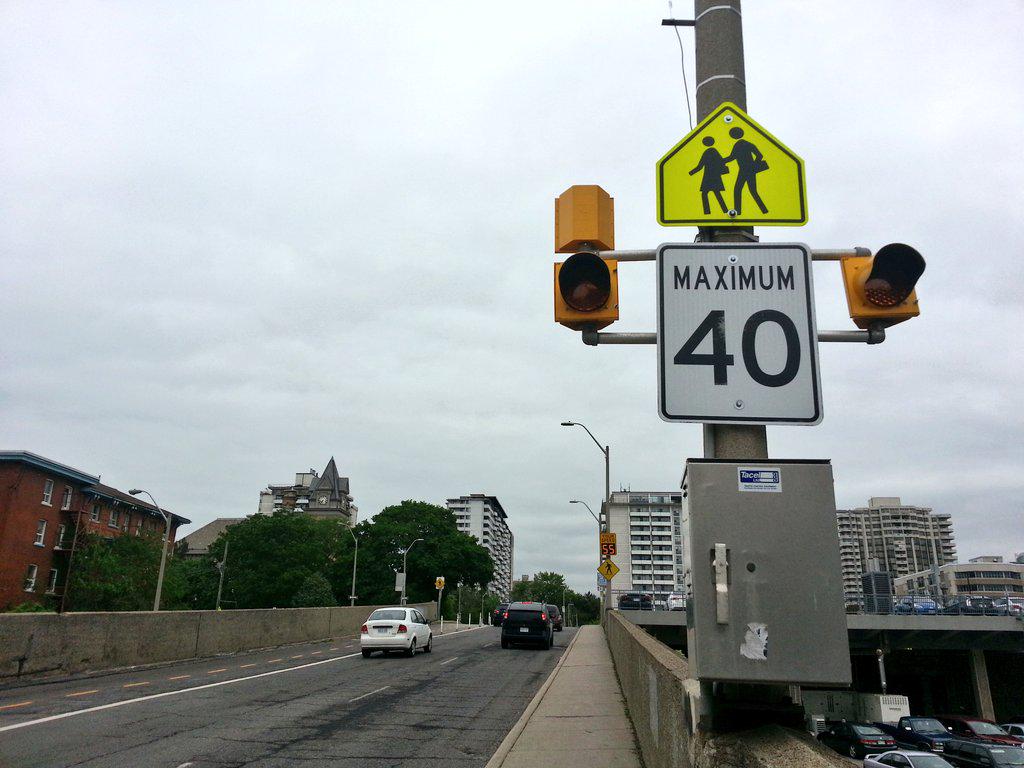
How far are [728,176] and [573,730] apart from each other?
28.1 feet

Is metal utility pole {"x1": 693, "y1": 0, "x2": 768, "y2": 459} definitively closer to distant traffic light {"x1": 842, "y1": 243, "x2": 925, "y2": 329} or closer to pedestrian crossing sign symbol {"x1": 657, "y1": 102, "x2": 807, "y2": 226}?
pedestrian crossing sign symbol {"x1": 657, "y1": 102, "x2": 807, "y2": 226}

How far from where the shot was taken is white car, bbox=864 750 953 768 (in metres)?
20.8

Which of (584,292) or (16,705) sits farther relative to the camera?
(16,705)

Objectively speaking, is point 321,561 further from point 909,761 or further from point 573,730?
point 573,730

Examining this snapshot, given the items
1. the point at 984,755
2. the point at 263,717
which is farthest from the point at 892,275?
the point at 984,755

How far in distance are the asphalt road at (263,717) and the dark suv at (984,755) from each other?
713 inches

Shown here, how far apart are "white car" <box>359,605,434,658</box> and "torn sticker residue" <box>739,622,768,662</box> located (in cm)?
2057

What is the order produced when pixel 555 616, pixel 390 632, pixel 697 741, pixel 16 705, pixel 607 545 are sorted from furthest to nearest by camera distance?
pixel 555 616, pixel 607 545, pixel 390 632, pixel 16 705, pixel 697 741

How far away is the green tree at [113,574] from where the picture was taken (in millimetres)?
46219

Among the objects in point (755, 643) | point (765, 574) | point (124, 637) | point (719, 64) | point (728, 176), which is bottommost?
point (124, 637)

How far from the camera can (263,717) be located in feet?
34.3

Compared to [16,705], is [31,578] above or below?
above

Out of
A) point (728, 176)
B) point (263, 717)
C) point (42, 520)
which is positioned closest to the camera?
point (728, 176)

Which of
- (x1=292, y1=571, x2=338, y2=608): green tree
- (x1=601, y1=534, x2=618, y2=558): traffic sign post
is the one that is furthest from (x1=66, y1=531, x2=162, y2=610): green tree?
(x1=601, y1=534, x2=618, y2=558): traffic sign post
